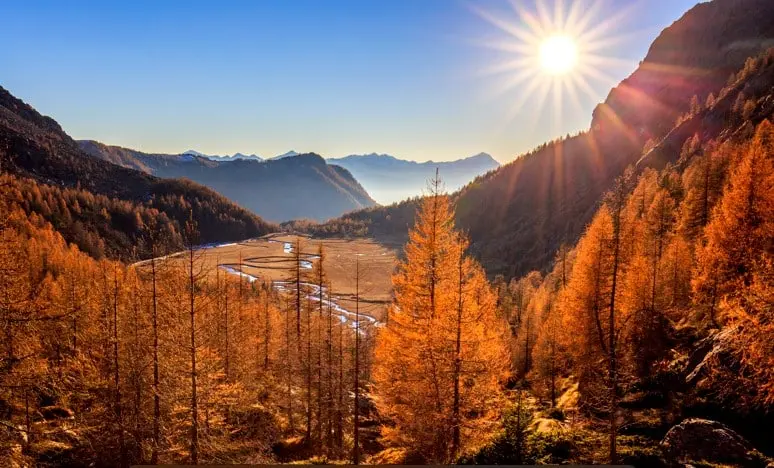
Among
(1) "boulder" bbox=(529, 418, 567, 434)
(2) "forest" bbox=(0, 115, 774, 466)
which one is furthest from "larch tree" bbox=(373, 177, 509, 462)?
(1) "boulder" bbox=(529, 418, 567, 434)

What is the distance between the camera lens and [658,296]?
106 ft

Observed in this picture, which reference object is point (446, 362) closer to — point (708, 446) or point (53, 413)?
point (708, 446)

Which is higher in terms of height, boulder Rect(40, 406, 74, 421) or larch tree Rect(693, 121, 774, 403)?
larch tree Rect(693, 121, 774, 403)

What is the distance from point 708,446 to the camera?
539 inches

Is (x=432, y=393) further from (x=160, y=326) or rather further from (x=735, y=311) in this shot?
(x=160, y=326)

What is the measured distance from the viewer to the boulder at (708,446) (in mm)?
13133

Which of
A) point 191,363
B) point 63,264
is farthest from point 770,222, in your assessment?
point 63,264

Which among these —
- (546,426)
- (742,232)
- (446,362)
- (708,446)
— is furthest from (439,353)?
(742,232)

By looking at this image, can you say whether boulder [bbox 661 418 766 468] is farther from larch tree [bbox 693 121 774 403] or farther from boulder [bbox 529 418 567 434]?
larch tree [bbox 693 121 774 403]

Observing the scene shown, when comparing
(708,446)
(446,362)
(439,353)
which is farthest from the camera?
(439,353)

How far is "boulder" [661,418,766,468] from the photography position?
13.1 m

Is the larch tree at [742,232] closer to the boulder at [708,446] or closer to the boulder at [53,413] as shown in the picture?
the boulder at [708,446]

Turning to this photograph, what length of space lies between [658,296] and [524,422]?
22.6 m

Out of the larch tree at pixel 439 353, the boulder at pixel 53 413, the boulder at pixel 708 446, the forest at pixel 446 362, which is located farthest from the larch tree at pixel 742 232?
the boulder at pixel 53 413
